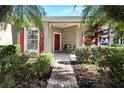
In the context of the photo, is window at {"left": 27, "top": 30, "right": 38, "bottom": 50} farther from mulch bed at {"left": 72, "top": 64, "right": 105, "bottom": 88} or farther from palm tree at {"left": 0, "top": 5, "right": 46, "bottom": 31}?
palm tree at {"left": 0, "top": 5, "right": 46, "bottom": 31}

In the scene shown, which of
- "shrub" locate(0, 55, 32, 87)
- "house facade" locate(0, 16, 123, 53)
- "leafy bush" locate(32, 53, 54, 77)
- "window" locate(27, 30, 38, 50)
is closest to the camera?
"shrub" locate(0, 55, 32, 87)

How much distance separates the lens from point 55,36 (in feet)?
33.6

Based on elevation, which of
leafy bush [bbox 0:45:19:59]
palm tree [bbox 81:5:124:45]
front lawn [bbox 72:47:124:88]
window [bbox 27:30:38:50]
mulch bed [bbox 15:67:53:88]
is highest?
palm tree [bbox 81:5:124:45]

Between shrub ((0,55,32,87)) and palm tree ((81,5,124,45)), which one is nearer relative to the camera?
palm tree ((81,5,124,45))

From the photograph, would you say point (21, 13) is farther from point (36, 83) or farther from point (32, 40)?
point (32, 40)

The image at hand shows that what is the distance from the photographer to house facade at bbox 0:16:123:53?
9283 mm

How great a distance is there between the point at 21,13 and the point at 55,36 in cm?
380

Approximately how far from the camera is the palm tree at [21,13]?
6445 mm

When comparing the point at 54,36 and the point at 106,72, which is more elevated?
the point at 54,36

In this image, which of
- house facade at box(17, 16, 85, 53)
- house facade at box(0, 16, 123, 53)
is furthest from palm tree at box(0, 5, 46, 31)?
house facade at box(17, 16, 85, 53)

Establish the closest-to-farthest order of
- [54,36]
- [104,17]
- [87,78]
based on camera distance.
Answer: [104,17] → [87,78] → [54,36]

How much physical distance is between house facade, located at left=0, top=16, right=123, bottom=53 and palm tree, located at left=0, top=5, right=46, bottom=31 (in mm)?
1165

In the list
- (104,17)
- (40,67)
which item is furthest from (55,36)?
(104,17)
